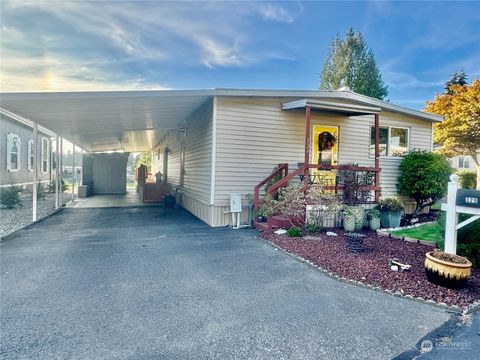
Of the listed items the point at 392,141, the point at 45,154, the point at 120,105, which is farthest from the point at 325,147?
the point at 45,154

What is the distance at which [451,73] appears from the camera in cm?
2423

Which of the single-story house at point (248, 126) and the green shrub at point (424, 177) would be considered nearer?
the single-story house at point (248, 126)

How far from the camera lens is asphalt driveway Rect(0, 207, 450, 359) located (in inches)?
102

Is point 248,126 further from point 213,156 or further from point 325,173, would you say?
point 325,173

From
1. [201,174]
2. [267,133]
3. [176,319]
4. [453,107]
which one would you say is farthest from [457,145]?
[176,319]

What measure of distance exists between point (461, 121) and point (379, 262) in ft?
56.9

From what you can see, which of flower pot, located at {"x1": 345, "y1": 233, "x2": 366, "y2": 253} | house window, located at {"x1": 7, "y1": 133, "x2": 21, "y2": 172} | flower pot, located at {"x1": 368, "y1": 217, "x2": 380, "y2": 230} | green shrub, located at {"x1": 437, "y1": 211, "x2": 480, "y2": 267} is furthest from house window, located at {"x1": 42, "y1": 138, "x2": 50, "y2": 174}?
green shrub, located at {"x1": 437, "y1": 211, "x2": 480, "y2": 267}

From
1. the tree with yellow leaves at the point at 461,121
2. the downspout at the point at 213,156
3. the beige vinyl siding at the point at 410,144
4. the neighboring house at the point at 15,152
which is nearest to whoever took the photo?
the downspout at the point at 213,156

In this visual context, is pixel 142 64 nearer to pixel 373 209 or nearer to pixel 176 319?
pixel 373 209

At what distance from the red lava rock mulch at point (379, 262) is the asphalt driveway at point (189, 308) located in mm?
309

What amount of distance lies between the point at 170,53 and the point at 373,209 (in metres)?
9.64

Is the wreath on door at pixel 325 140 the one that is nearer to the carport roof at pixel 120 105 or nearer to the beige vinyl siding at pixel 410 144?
the carport roof at pixel 120 105

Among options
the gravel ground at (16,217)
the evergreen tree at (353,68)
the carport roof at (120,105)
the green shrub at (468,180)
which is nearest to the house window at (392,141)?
the carport roof at (120,105)

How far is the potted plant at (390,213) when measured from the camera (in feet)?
25.6
